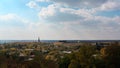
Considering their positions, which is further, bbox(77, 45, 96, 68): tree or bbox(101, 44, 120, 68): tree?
bbox(101, 44, 120, 68): tree

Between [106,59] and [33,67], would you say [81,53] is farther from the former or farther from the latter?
[33,67]

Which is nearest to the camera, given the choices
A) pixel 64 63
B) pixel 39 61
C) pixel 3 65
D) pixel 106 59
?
pixel 3 65

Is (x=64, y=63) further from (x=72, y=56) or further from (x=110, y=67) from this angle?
(x=110, y=67)

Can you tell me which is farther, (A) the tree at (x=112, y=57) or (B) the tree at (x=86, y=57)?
(A) the tree at (x=112, y=57)

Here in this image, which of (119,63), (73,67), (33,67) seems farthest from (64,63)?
(33,67)

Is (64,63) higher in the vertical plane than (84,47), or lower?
lower

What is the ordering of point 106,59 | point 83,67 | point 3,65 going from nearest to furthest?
point 3,65
point 83,67
point 106,59

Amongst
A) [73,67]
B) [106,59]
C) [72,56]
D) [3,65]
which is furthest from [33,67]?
[106,59]

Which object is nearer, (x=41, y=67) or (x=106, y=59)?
(x=41, y=67)

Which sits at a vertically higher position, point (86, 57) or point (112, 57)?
point (86, 57)

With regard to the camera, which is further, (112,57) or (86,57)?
(112,57)
